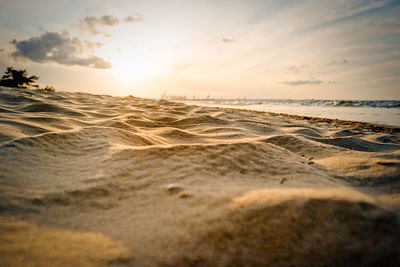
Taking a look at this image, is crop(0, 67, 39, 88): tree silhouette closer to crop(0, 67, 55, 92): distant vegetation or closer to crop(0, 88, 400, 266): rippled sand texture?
crop(0, 67, 55, 92): distant vegetation

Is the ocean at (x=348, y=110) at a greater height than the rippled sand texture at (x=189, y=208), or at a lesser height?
greater

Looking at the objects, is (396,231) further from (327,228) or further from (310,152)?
(310,152)

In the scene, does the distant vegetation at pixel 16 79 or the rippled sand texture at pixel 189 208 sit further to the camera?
the distant vegetation at pixel 16 79

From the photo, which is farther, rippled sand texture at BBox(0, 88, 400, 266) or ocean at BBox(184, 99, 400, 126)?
ocean at BBox(184, 99, 400, 126)

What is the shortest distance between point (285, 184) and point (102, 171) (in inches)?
35.9

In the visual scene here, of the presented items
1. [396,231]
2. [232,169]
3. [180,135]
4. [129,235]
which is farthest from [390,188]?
[180,135]

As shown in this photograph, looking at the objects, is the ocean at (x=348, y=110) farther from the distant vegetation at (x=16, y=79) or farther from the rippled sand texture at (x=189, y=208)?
the distant vegetation at (x=16, y=79)

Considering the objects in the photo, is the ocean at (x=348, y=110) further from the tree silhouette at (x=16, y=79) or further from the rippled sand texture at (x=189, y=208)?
the tree silhouette at (x=16, y=79)

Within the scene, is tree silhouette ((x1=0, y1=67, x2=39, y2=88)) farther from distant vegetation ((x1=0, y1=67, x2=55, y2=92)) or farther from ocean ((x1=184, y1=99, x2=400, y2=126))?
ocean ((x1=184, y1=99, x2=400, y2=126))

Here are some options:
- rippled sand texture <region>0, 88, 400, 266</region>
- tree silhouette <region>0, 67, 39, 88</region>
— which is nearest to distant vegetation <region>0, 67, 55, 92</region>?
tree silhouette <region>0, 67, 39, 88</region>

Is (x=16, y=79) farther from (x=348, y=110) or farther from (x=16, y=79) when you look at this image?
(x=348, y=110)

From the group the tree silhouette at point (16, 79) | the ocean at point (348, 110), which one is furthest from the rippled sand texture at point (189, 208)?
the tree silhouette at point (16, 79)

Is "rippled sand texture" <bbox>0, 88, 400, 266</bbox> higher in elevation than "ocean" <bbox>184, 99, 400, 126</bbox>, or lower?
lower

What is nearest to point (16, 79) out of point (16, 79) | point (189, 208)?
point (16, 79)
